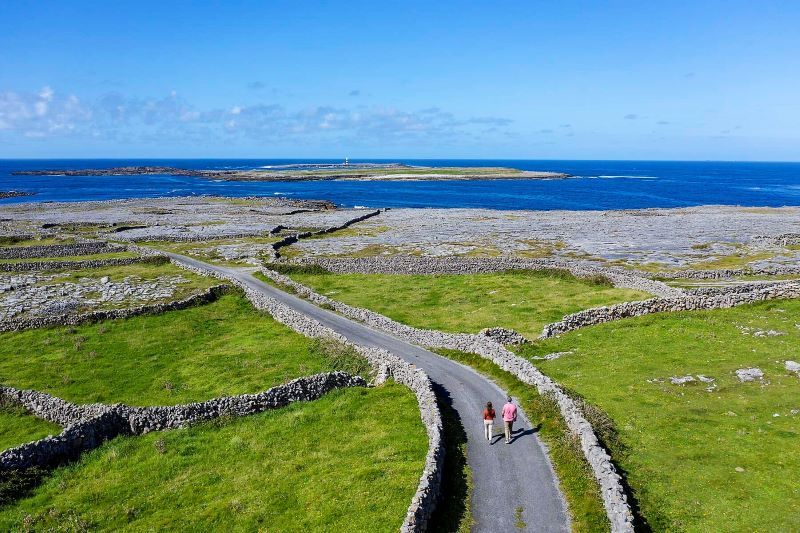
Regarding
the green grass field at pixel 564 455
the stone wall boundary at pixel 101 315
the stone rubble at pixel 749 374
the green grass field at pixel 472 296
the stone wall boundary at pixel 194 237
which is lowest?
the stone wall boundary at pixel 101 315

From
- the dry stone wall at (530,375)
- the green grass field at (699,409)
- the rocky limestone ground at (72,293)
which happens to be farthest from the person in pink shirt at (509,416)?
the rocky limestone ground at (72,293)

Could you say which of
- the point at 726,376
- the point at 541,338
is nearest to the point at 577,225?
the point at 541,338

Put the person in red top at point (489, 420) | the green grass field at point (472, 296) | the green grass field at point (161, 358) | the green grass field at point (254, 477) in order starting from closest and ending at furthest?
the green grass field at point (254, 477), the person in red top at point (489, 420), the green grass field at point (161, 358), the green grass field at point (472, 296)

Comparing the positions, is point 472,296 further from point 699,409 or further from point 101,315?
point 101,315

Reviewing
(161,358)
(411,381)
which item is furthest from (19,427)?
(411,381)

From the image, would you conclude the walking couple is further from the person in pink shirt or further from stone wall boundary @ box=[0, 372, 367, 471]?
stone wall boundary @ box=[0, 372, 367, 471]

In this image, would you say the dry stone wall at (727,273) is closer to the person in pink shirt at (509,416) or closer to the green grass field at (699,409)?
the green grass field at (699,409)
